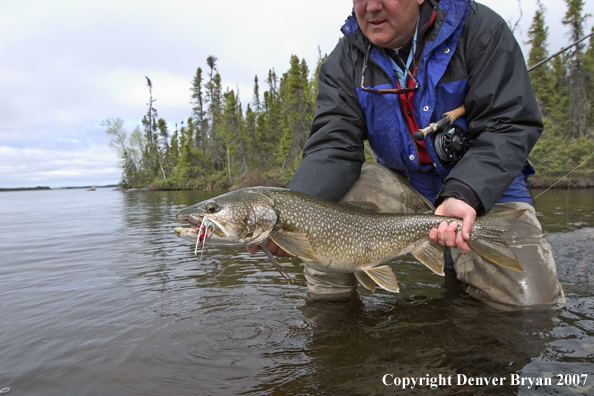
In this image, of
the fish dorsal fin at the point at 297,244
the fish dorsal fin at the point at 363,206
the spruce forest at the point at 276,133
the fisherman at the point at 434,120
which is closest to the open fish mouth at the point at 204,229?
the fish dorsal fin at the point at 297,244

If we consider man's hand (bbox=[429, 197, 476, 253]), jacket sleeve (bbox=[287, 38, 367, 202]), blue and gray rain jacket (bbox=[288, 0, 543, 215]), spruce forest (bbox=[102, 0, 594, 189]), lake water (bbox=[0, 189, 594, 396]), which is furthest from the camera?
spruce forest (bbox=[102, 0, 594, 189])

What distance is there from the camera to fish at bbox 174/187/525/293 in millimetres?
3064

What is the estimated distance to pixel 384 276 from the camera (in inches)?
137

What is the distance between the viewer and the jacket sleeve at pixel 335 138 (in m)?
3.84

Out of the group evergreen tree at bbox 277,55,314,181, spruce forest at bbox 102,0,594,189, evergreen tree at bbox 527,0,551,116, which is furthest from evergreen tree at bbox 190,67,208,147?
evergreen tree at bbox 527,0,551,116

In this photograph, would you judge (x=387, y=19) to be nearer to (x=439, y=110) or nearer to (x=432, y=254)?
(x=439, y=110)

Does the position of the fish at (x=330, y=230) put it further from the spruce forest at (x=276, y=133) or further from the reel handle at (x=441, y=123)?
the spruce forest at (x=276, y=133)

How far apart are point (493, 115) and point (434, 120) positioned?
56 cm

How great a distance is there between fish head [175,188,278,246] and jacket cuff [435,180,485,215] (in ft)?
5.10

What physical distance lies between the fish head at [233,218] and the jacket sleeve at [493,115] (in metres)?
1.63

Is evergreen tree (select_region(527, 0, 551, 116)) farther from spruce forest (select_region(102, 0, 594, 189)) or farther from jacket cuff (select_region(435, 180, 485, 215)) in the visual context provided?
jacket cuff (select_region(435, 180, 485, 215))

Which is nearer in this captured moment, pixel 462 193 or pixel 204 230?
pixel 204 230

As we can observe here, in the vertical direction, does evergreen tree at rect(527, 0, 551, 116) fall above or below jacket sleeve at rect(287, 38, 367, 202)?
above

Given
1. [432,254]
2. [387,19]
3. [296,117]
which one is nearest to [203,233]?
[432,254]
